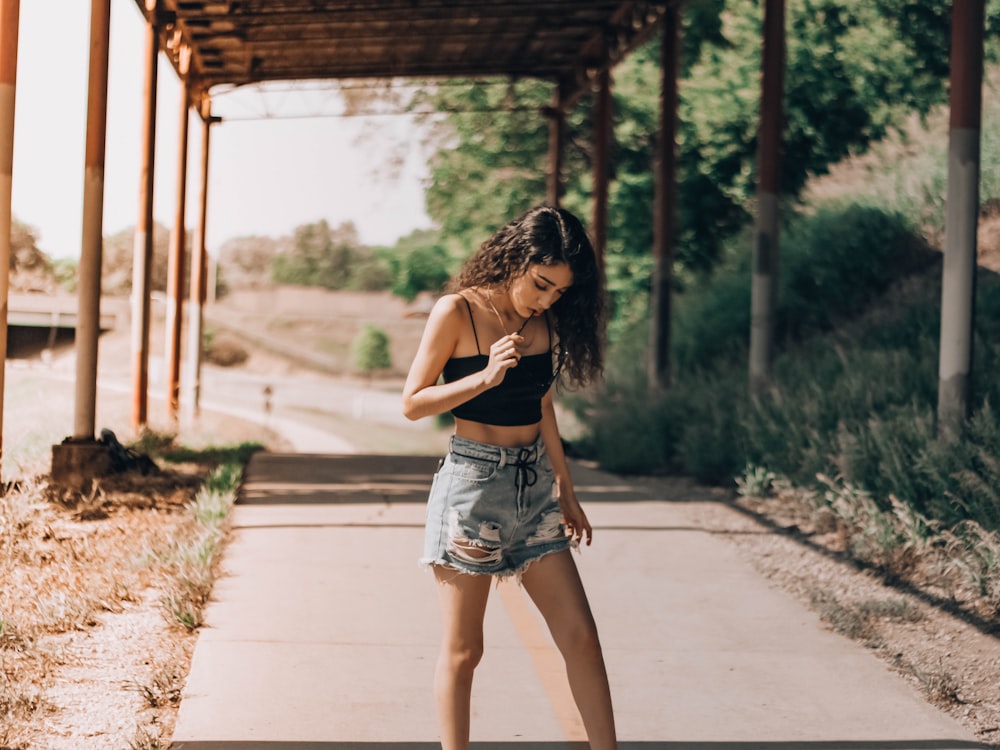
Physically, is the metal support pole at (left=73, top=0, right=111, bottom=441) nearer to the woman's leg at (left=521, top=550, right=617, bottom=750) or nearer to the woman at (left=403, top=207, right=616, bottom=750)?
the woman at (left=403, top=207, right=616, bottom=750)

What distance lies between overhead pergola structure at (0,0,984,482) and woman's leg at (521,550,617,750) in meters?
5.06

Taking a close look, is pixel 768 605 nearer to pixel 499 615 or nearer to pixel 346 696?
pixel 499 615

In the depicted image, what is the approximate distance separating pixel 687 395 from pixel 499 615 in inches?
308

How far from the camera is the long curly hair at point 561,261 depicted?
12.4 feet

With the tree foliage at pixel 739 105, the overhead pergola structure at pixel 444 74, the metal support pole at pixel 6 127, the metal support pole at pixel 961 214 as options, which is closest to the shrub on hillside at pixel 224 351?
the tree foliage at pixel 739 105

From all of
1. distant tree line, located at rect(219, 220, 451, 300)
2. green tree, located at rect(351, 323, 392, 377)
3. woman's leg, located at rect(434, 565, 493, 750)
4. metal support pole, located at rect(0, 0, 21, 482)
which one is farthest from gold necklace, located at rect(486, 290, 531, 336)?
distant tree line, located at rect(219, 220, 451, 300)

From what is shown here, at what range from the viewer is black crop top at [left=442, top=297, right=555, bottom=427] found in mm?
3785

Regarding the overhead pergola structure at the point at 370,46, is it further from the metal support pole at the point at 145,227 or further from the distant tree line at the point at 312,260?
the distant tree line at the point at 312,260

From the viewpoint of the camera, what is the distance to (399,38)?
2092 cm

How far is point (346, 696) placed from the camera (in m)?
5.07

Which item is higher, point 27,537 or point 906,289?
point 906,289

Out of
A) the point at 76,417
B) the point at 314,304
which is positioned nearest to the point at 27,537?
the point at 76,417

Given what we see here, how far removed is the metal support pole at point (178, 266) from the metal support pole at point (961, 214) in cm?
1179

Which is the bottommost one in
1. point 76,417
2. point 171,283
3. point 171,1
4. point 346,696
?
point 346,696
